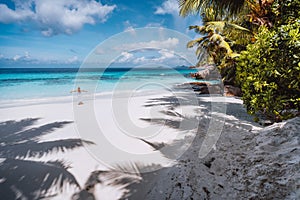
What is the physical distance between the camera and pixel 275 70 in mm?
3033

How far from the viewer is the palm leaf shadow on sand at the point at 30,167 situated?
2.14m

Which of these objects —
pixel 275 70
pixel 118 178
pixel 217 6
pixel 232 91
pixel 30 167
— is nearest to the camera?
pixel 118 178

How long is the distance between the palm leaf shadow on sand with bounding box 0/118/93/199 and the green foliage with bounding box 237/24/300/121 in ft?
12.9

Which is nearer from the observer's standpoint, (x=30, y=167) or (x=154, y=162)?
(x=30, y=167)

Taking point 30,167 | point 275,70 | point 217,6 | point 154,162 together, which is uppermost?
point 217,6

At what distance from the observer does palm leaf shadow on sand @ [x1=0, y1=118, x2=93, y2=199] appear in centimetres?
214

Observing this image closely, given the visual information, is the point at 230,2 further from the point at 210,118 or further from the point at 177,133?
the point at 177,133

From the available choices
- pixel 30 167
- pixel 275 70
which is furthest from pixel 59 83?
pixel 275 70

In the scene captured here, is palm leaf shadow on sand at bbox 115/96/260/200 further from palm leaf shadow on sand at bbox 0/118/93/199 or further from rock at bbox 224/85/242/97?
rock at bbox 224/85/242/97

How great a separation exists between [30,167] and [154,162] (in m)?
2.11

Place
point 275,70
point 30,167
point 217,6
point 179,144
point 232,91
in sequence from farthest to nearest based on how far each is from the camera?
1. point 232,91
2. point 217,6
3. point 179,144
4. point 275,70
5. point 30,167

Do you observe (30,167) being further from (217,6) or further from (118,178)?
(217,6)

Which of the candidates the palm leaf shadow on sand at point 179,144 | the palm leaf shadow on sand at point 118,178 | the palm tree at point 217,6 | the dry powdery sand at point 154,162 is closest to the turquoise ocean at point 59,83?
the palm tree at point 217,6

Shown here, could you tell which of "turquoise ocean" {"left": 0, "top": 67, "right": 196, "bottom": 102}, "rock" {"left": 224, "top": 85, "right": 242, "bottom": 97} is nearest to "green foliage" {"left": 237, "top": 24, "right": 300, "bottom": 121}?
"turquoise ocean" {"left": 0, "top": 67, "right": 196, "bottom": 102}
